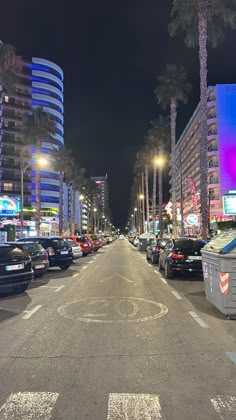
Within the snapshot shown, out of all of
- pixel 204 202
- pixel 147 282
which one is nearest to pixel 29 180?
pixel 204 202

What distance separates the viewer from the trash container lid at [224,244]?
27.0 feet

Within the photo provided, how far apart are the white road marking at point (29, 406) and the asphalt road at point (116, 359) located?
0.03 feet

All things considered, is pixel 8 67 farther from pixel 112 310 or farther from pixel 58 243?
pixel 112 310

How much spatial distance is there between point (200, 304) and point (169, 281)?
4.77m

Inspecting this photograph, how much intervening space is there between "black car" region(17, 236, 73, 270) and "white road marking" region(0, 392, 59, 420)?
46.8ft

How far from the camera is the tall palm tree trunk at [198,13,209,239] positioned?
2403cm

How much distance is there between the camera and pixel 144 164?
7088 centimetres

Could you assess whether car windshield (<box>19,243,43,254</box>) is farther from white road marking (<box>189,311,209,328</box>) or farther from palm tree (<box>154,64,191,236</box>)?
palm tree (<box>154,64,191,236</box>)

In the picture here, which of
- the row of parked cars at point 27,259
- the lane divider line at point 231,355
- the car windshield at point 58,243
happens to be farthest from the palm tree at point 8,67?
the lane divider line at point 231,355

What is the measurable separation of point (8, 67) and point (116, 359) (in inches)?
1113

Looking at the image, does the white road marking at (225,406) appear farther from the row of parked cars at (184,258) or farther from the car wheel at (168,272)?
the car wheel at (168,272)

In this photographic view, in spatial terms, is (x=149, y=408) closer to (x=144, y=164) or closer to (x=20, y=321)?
(x=20, y=321)

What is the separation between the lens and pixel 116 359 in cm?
571

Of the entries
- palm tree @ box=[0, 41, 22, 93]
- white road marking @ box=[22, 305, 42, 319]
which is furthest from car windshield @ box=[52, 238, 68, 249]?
palm tree @ box=[0, 41, 22, 93]
